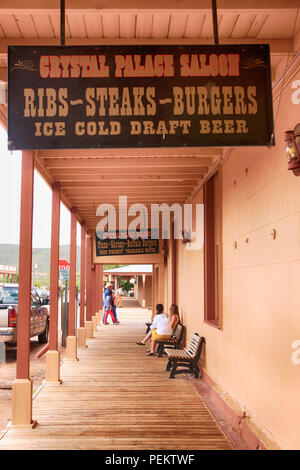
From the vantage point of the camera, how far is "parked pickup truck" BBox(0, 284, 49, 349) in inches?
411

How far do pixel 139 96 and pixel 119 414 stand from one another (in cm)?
445

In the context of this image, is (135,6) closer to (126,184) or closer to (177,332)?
(126,184)

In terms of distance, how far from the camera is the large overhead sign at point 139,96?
10.3ft

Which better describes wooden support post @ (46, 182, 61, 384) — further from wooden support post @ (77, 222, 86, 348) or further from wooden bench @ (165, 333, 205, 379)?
wooden support post @ (77, 222, 86, 348)

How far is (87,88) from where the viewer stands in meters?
3.20

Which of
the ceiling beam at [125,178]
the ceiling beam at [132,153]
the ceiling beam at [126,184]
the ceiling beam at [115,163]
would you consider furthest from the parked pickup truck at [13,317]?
the ceiling beam at [132,153]

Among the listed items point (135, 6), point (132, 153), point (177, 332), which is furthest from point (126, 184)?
point (135, 6)

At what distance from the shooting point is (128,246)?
15.3 metres

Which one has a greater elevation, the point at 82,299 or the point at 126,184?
the point at 126,184

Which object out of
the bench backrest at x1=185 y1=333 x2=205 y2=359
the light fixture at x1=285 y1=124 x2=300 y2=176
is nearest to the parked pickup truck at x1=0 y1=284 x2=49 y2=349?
the bench backrest at x1=185 y1=333 x2=205 y2=359

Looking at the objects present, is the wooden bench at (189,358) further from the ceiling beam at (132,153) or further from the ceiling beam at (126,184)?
the ceiling beam at (132,153)

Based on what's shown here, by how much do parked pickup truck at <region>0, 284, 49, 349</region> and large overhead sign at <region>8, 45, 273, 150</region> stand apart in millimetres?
8034

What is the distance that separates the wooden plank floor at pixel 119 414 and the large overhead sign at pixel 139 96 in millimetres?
3400

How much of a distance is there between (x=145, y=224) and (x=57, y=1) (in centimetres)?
1106
